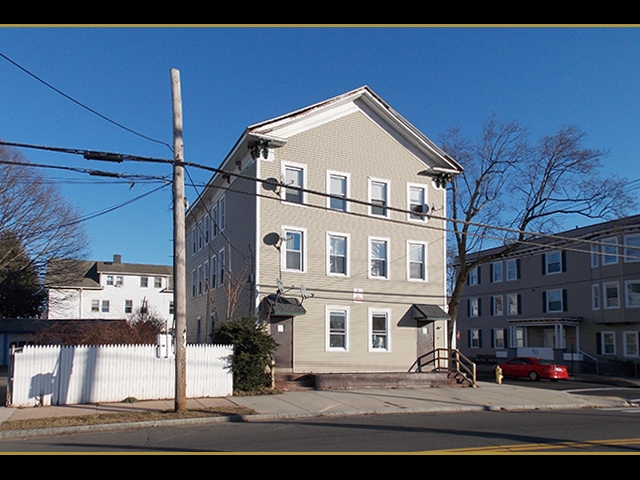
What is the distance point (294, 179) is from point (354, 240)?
3.57 meters

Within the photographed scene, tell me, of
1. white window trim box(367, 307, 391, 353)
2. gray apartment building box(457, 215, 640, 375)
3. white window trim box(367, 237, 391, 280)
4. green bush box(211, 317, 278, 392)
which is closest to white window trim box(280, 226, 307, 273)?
white window trim box(367, 237, 391, 280)

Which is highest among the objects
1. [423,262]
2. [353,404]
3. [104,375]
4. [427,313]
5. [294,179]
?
[294,179]

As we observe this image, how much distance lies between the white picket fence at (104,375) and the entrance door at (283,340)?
148 inches

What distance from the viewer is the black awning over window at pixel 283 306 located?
21.2 metres

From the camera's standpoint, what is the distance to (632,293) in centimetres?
3709

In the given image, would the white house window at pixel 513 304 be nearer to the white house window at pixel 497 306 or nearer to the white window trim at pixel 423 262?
the white house window at pixel 497 306

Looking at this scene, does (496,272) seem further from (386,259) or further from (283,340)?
(283,340)


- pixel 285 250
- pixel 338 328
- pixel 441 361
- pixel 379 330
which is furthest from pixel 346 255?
pixel 441 361

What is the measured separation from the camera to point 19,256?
125 ft

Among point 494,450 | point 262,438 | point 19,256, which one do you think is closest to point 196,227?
point 19,256

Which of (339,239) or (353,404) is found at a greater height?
(339,239)

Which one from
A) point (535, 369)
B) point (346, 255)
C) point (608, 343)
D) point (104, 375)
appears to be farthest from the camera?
point (608, 343)
